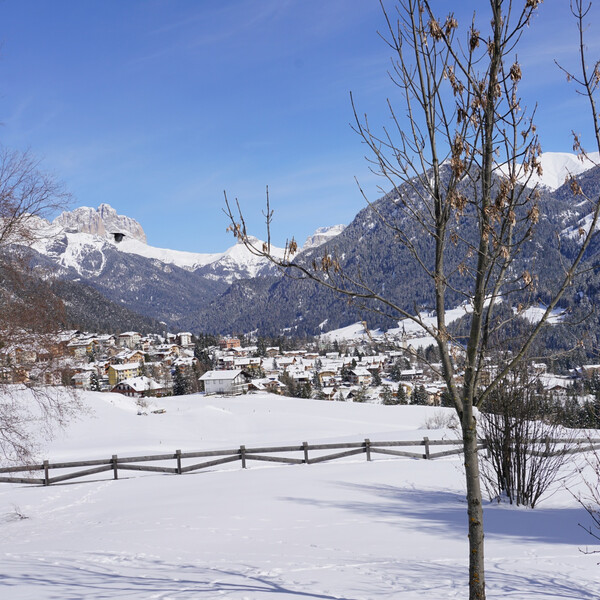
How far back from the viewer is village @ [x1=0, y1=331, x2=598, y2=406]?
9672 mm

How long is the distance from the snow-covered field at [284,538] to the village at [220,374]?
7.47ft

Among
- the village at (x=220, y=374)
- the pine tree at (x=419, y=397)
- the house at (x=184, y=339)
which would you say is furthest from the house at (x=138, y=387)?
the house at (x=184, y=339)

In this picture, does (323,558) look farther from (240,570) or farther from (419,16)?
(419,16)

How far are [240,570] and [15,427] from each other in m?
5.97

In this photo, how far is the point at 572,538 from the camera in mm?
7852

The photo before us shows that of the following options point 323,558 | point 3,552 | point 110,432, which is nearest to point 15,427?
point 3,552

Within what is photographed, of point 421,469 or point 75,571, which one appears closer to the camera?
point 75,571

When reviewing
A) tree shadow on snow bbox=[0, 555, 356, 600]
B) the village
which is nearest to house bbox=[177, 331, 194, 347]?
the village

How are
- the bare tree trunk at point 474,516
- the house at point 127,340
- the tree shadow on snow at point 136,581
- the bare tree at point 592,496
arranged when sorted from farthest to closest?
the house at point 127,340, the bare tree at point 592,496, the tree shadow on snow at point 136,581, the bare tree trunk at point 474,516

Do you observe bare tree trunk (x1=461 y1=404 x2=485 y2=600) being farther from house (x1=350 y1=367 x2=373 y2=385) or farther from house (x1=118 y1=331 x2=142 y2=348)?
house (x1=118 y1=331 x2=142 y2=348)

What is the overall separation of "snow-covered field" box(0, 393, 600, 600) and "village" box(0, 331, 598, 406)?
7.47 feet

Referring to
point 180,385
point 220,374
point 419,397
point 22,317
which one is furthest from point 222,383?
point 22,317

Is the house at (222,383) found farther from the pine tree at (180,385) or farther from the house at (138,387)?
the house at (138,387)

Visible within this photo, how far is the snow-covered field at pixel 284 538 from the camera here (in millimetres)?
5852
